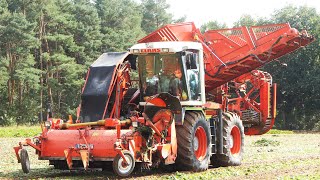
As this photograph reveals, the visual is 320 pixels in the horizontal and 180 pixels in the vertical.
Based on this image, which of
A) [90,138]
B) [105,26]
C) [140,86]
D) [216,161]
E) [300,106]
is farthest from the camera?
[105,26]

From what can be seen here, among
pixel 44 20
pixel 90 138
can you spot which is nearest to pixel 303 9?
pixel 44 20

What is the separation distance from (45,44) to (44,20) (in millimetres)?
2383

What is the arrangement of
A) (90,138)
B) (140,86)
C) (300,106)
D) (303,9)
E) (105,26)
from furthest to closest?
(105,26)
(303,9)
(300,106)
(140,86)
(90,138)

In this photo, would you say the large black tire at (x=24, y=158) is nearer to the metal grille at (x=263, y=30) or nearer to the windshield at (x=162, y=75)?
the windshield at (x=162, y=75)

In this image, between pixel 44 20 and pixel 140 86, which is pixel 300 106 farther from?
pixel 140 86

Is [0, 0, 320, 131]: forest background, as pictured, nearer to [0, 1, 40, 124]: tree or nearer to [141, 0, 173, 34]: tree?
[0, 1, 40, 124]: tree

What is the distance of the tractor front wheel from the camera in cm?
1179

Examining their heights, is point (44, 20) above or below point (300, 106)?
above

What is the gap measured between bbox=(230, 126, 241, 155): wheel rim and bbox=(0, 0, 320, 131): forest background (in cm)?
3658

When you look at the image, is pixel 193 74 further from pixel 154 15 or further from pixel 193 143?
pixel 154 15

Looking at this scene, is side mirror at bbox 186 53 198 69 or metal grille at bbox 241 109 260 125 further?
metal grille at bbox 241 109 260 125

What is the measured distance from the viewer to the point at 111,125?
1283 centimetres

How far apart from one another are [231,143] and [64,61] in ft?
130

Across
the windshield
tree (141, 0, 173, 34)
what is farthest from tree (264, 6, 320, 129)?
the windshield
